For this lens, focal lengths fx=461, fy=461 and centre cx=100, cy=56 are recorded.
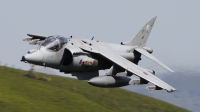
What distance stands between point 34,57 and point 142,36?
14.0 m

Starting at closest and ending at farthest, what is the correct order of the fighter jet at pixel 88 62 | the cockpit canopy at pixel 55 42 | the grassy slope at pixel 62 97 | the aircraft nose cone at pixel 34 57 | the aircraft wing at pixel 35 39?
the aircraft nose cone at pixel 34 57 < the fighter jet at pixel 88 62 < the cockpit canopy at pixel 55 42 < the aircraft wing at pixel 35 39 < the grassy slope at pixel 62 97

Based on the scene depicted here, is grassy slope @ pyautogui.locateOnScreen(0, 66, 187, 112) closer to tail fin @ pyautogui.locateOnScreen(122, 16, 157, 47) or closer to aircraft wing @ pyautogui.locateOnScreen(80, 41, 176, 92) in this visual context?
tail fin @ pyautogui.locateOnScreen(122, 16, 157, 47)

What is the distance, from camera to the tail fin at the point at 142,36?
3962 centimetres

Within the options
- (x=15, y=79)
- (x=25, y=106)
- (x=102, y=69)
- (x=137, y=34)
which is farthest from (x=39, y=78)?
(x=102, y=69)

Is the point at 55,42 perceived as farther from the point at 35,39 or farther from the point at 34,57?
the point at 35,39

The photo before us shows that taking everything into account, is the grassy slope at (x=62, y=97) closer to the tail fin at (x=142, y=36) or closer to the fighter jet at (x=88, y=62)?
the tail fin at (x=142, y=36)

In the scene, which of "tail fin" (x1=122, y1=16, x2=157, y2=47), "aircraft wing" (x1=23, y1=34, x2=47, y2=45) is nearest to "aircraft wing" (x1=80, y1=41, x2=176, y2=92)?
"tail fin" (x1=122, y1=16, x2=157, y2=47)

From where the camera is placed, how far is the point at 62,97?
52.8 metres

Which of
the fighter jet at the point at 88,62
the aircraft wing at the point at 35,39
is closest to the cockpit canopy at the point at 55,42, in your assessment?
the fighter jet at the point at 88,62

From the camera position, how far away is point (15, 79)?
5466 cm

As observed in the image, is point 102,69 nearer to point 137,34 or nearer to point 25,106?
point 137,34

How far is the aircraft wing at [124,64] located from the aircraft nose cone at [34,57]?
322 cm

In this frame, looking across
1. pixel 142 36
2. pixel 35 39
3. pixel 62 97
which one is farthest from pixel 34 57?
pixel 62 97

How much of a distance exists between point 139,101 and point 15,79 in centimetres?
1781
